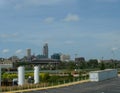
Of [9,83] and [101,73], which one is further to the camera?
[101,73]

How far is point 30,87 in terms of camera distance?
5481 centimetres

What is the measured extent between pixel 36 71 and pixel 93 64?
367ft

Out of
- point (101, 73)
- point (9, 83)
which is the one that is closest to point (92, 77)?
point (101, 73)

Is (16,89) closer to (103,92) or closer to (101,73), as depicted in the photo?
(103,92)

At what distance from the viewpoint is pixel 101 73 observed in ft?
239

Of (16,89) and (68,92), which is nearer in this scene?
(68,92)

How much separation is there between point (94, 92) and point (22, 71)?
22527 millimetres

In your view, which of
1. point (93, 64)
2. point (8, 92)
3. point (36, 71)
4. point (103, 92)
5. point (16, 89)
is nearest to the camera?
point (103, 92)

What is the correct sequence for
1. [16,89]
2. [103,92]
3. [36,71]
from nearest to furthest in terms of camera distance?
[103,92] < [16,89] < [36,71]

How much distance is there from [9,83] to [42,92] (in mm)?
21424

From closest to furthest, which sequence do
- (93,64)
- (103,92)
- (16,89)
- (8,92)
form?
1. (103,92)
2. (8,92)
3. (16,89)
4. (93,64)

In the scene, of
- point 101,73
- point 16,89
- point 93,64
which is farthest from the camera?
point 93,64

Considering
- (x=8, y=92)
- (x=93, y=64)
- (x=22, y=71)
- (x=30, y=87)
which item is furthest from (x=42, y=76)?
(x=93, y=64)

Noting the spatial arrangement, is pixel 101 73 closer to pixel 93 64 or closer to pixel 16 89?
pixel 16 89
